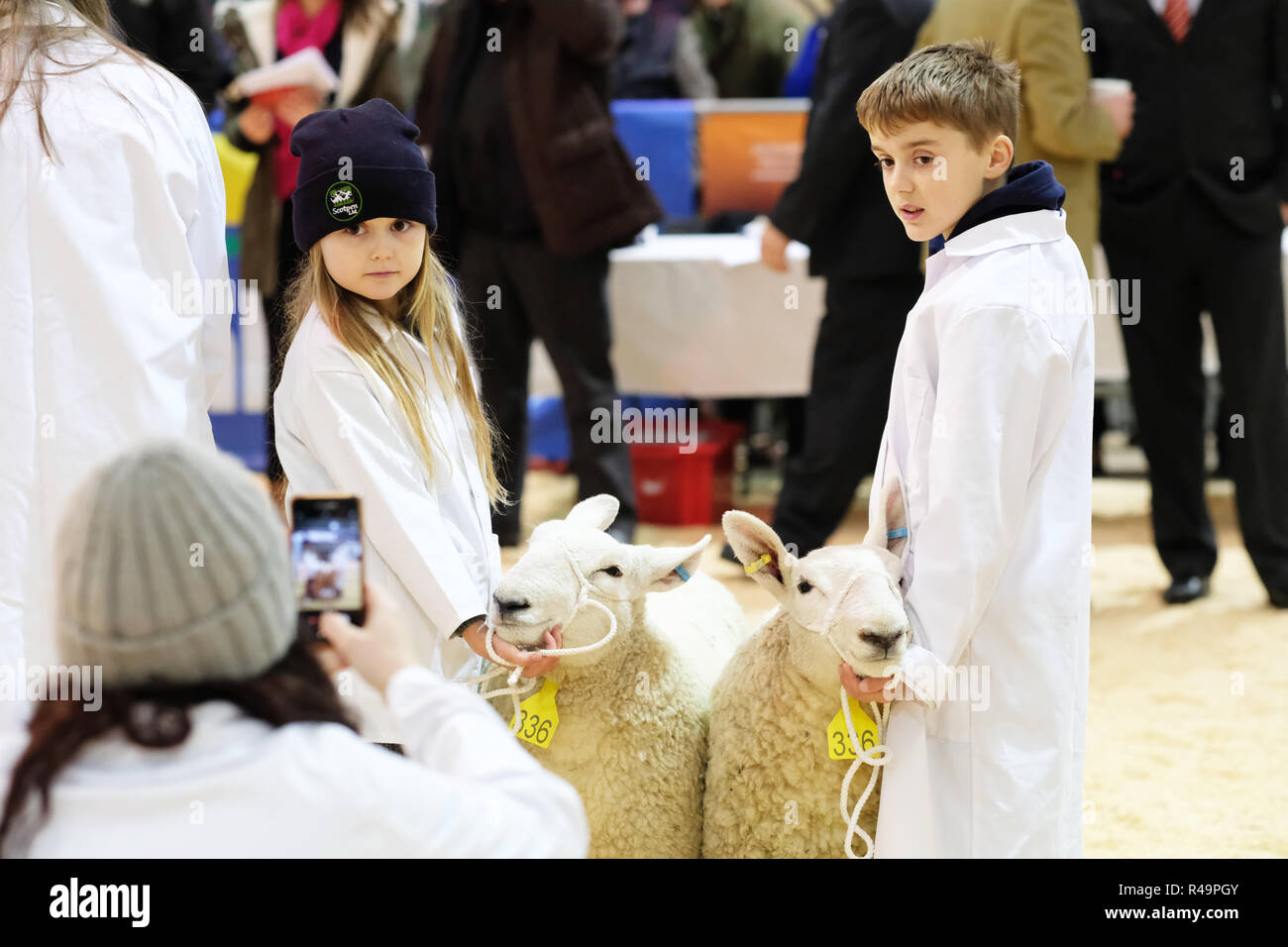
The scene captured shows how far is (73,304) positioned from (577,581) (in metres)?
0.88

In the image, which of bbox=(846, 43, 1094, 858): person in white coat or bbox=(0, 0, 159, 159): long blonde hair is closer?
bbox=(846, 43, 1094, 858): person in white coat

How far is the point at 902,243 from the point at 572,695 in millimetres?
2657

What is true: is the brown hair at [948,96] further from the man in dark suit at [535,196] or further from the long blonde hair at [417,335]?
the man in dark suit at [535,196]

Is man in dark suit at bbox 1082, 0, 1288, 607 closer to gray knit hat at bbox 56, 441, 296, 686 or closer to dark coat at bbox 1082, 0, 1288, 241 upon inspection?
dark coat at bbox 1082, 0, 1288, 241

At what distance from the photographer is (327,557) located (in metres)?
1.63

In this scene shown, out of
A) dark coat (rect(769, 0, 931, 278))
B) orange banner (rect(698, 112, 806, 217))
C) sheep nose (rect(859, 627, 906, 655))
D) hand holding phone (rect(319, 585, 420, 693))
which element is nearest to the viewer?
hand holding phone (rect(319, 585, 420, 693))

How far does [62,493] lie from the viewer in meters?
2.18

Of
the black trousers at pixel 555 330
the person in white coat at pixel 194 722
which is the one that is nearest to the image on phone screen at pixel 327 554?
the person in white coat at pixel 194 722

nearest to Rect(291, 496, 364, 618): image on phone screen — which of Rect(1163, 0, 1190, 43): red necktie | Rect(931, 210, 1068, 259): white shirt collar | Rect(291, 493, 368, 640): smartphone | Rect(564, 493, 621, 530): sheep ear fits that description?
Rect(291, 493, 368, 640): smartphone

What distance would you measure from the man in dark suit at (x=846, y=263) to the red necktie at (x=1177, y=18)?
823mm

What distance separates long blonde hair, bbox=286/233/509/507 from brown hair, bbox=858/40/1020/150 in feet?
2.56

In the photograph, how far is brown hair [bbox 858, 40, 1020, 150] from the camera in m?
2.12

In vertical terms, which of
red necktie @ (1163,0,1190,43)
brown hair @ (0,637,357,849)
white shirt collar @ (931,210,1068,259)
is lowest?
brown hair @ (0,637,357,849)
